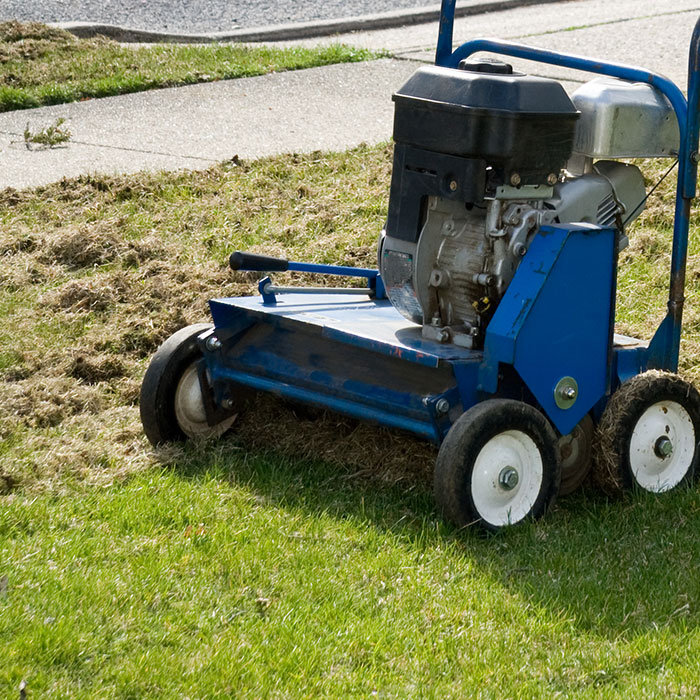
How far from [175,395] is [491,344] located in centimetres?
123

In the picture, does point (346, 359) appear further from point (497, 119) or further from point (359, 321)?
point (497, 119)

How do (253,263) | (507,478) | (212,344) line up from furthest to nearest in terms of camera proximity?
(253,263)
(212,344)
(507,478)

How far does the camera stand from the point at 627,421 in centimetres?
419

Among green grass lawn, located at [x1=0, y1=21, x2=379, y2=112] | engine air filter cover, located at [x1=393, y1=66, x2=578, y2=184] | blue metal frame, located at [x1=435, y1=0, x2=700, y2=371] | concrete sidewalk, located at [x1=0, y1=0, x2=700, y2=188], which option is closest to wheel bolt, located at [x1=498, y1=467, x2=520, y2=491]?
blue metal frame, located at [x1=435, y1=0, x2=700, y2=371]

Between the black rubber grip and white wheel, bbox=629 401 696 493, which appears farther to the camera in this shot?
the black rubber grip

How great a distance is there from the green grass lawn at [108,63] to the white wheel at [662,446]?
233 inches

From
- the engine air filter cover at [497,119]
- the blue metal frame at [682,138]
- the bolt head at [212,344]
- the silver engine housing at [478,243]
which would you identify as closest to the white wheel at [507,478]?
the silver engine housing at [478,243]

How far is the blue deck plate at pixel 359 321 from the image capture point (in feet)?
13.4

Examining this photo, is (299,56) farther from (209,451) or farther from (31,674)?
(31,674)

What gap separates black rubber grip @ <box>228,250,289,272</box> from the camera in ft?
15.3

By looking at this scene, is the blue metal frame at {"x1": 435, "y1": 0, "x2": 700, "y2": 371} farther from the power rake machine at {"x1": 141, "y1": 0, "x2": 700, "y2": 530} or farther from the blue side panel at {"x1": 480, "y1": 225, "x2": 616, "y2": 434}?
the blue side panel at {"x1": 480, "y1": 225, "x2": 616, "y2": 434}

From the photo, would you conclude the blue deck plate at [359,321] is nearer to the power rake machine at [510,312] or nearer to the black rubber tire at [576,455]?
the power rake machine at [510,312]

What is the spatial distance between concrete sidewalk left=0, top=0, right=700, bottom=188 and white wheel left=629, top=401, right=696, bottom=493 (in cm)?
415

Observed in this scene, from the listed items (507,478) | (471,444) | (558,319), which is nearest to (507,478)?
(507,478)
